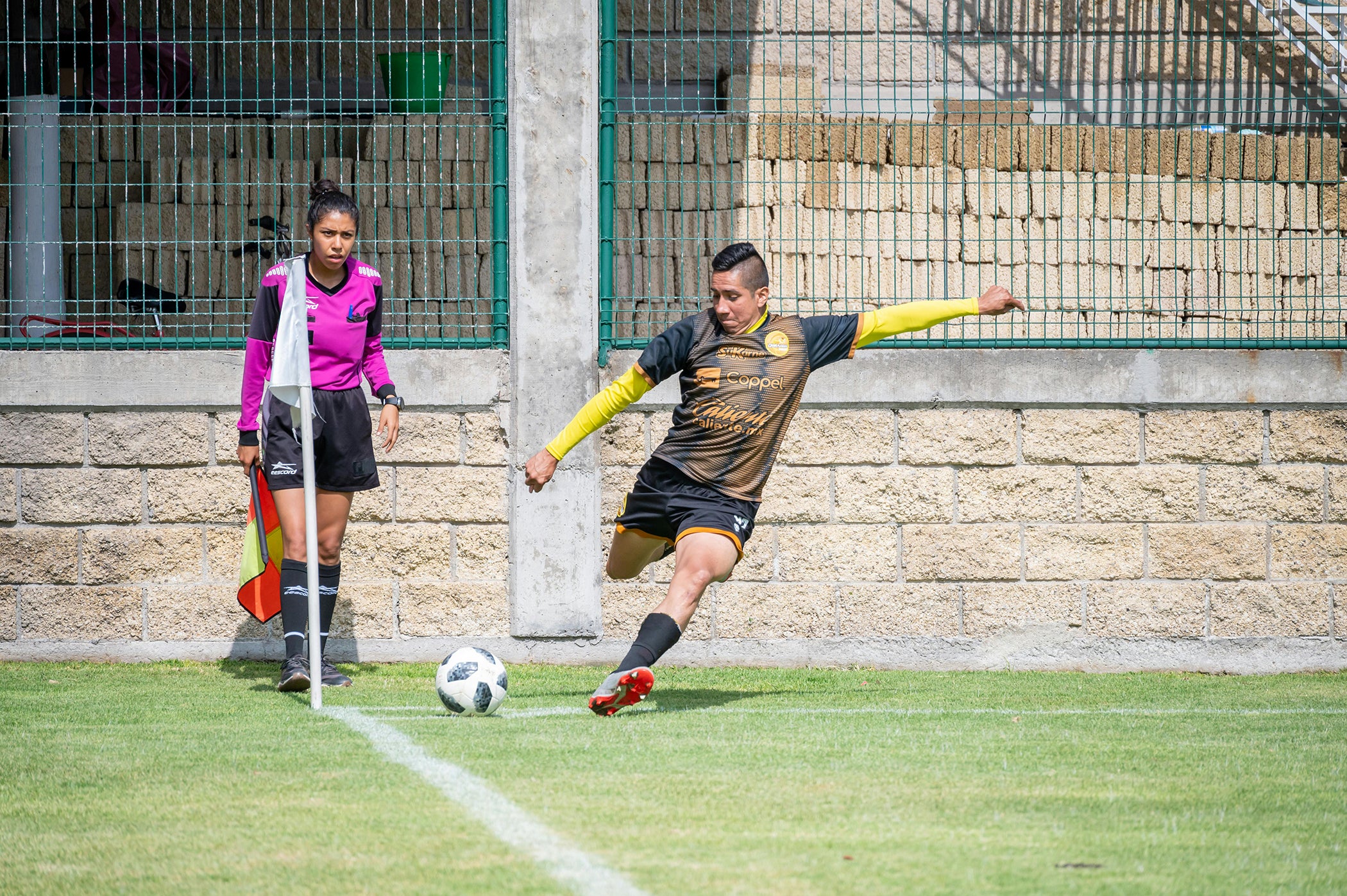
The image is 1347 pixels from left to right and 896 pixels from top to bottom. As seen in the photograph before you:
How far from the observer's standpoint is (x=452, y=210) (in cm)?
770

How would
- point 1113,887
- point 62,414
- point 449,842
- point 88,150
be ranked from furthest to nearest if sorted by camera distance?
point 88,150, point 62,414, point 449,842, point 1113,887

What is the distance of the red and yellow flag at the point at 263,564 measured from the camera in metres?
6.68

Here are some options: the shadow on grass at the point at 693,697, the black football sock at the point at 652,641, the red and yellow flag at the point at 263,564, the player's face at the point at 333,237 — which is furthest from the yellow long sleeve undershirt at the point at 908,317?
the red and yellow flag at the point at 263,564

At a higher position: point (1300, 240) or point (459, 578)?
point (1300, 240)

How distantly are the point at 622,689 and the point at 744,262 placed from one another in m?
1.83

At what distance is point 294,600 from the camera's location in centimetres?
624

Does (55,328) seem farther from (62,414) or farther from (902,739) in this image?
(902,739)

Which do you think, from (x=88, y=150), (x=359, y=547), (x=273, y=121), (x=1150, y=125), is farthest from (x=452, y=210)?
(x=1150, y=125)

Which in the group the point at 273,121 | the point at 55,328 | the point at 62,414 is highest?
the point at 273,121

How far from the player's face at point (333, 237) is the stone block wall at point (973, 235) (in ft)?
5.65

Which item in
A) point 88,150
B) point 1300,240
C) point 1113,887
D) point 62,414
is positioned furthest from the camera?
point 88,150

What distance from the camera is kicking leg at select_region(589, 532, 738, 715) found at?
5.34 meters

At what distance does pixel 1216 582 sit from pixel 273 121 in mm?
5682

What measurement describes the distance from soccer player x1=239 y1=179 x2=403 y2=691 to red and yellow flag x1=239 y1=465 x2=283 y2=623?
304 millimetres
